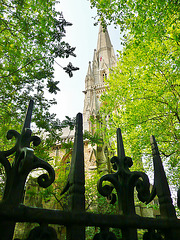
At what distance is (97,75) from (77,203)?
1449 inches

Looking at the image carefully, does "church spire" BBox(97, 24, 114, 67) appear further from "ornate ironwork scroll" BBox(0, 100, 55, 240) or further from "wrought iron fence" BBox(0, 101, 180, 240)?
"ornate ironwork scroll" BBox(0, 100, 55, 240)

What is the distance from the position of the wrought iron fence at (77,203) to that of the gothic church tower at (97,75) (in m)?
20.5

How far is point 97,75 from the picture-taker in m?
36.3

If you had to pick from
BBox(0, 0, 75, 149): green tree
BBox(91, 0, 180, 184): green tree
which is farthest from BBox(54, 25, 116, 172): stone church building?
BBox(0, 0, 75, 149): green tree

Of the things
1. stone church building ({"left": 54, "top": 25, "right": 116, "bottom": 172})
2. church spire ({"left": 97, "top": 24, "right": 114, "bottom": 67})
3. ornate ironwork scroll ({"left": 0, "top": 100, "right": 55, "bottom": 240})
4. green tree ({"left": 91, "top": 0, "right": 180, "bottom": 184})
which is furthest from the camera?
church spire ({"left": 97, "top": 24, "right": 114, "bottom": 67})

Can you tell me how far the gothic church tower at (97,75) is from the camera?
2647 cm

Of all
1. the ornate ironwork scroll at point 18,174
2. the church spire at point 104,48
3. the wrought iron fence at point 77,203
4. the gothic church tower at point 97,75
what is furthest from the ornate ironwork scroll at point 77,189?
the church spire at point 104,48

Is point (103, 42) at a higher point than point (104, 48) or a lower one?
higher

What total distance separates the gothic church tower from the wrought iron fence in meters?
20.5

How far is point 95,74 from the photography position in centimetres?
3666

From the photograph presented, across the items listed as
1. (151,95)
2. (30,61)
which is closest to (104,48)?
(151,95)

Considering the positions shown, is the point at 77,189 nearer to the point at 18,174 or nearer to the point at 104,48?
the point at 18,174

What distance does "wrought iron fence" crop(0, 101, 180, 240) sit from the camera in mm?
989

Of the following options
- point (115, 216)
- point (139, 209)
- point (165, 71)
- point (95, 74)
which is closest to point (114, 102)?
point (165, 71)
